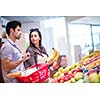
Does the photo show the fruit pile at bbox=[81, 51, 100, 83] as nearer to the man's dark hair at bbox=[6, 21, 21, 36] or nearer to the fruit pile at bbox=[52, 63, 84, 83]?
the fruit pile at bbox=[52, 63, 84, 83]

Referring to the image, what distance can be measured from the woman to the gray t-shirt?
7 cm

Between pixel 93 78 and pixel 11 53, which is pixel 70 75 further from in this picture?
pixel 11 53

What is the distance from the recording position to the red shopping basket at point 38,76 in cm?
162

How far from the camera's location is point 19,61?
5.36 feet

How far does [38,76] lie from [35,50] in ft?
0.64

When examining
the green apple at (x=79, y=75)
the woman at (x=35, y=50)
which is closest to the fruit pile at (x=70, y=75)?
the green apple at (x=79, y=75)

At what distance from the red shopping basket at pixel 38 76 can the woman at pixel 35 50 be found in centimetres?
4

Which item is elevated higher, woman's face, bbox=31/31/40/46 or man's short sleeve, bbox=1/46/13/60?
woman's face, bbox=31/31/40/46

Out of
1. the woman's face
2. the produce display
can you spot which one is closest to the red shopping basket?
the produce display

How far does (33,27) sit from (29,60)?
0.25 metres

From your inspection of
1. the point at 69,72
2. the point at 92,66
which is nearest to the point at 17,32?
the point at 69,72

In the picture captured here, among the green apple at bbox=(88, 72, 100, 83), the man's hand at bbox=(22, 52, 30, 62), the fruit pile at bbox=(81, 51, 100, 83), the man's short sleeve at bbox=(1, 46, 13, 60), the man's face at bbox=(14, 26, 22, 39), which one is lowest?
the green apple at bbox=(88, 72, 100, 83)

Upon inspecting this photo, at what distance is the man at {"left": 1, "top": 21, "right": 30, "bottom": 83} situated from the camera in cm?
163
